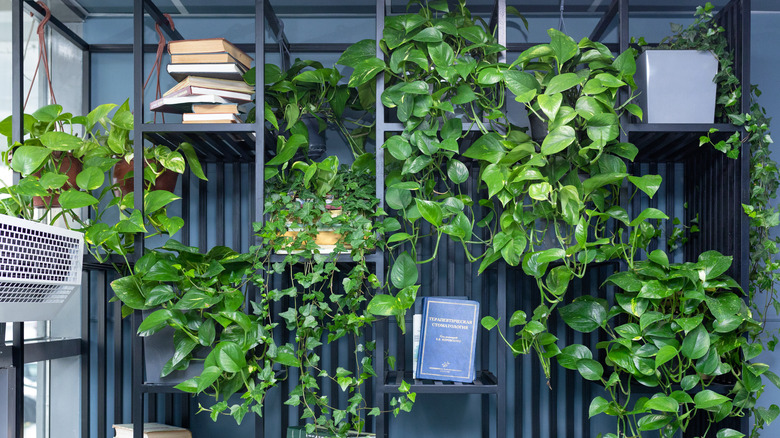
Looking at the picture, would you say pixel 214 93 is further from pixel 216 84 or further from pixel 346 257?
pixel 346 257

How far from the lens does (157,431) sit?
1964 millimetres

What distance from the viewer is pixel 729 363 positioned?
171 centimetres

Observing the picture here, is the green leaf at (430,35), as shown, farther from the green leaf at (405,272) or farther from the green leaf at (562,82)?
the green leaf at (405,272)

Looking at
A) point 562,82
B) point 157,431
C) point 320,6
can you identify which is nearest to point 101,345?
point 157,431

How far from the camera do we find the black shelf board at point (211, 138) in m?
1.72

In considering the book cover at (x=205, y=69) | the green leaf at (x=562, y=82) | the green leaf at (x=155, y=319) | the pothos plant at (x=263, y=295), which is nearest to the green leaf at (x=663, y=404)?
the pothos plant at (x=263, y=295)

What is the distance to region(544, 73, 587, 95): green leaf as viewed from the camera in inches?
61.0

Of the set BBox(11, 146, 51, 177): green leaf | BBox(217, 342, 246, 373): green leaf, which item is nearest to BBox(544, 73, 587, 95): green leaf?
BBox(217, 342, 246, 373): green leaf

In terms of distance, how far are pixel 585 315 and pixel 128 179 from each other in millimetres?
1538

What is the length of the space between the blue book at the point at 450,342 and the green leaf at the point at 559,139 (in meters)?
0.50

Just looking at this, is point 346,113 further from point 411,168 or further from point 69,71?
point 69,71

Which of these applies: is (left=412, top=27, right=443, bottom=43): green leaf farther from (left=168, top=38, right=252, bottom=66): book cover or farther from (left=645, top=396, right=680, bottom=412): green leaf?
(left=645, top=396, right=680, bottom=412): green leaf

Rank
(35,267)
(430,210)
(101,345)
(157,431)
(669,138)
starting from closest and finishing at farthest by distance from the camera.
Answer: (35,267) → (430,210) → (669,138) → (157,431) → (101,345)

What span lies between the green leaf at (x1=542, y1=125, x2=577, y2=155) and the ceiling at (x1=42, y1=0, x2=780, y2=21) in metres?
0.85
